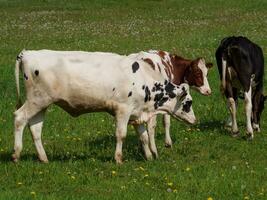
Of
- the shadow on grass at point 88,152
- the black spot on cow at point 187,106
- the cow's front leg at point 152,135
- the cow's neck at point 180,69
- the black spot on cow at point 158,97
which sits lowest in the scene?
the shadow on grass at point 88,152

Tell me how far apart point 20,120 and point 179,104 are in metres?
3.25

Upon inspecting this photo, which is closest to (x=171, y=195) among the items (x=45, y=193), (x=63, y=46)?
(x=45, y=193)

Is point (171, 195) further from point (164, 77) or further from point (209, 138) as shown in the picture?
point (209, 138)

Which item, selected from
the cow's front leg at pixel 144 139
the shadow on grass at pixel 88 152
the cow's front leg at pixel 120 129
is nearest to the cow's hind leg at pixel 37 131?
the shadow on grass at pixel 88 152

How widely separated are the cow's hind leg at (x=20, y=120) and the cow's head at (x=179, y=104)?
2.68m

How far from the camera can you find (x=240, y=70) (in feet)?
51.7

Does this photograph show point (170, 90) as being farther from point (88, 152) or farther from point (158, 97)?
point (88, 152)

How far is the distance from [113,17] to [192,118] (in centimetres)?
3329

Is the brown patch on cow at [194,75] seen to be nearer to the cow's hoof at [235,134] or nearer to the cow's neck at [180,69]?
the cow's neck at [180,69]

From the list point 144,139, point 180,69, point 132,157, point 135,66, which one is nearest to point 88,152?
point 132,157

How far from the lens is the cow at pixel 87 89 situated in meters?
12.6

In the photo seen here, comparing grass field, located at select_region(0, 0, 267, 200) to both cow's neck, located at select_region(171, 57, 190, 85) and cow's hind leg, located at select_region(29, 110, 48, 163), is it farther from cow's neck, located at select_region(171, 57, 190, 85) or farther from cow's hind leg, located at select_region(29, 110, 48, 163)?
cow's neck, located at select_region(171, 57, 190, 85)

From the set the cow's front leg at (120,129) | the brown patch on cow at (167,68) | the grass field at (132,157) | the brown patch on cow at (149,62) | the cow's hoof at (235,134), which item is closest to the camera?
the grass field at (132,157)

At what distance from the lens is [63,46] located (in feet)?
107
